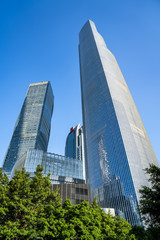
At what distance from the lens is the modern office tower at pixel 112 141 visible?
79.8 meters

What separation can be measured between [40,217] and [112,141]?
262ft

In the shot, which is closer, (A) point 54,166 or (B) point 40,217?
(B) point 40,217

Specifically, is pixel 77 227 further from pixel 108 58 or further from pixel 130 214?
pixel 108 58

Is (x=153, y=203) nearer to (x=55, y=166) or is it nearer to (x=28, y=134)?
(x=55, y=166)

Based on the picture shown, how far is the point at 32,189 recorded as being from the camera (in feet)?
73.8

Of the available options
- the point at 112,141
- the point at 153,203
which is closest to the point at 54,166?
the point at 112,141

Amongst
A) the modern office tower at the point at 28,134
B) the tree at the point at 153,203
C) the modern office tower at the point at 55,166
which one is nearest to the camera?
the tree at the point at 153,203

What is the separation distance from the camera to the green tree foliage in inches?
713

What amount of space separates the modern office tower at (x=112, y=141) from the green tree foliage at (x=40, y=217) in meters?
59.1

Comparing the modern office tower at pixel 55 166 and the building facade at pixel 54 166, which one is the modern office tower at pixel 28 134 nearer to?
the building facade at pixel 54 166

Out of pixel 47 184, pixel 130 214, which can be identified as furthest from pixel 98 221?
pixel 130 214

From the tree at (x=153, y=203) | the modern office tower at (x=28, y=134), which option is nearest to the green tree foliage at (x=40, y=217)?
the tree at (x=153, y=203)

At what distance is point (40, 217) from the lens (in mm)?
20203

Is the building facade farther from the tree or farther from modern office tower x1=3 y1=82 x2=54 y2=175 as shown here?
the tree
